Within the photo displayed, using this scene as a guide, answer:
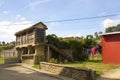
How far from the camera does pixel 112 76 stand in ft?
53.2

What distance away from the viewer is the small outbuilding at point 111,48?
2291 centimetres

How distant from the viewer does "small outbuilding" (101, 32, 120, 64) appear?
75.2 ft

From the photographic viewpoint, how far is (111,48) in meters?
23.6

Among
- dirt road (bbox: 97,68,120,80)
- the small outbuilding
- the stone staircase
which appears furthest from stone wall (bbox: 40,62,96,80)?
the stone staircase

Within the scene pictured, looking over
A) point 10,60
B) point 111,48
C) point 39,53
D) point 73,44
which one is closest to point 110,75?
point 111,48

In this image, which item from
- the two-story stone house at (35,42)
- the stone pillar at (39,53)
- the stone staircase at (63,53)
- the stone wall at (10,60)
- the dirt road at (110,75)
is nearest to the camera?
the dirt road at (110,75)

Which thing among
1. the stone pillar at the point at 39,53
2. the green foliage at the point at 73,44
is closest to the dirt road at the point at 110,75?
the stone pillar at the point at 39,53

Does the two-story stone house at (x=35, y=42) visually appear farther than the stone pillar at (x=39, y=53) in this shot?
Yes

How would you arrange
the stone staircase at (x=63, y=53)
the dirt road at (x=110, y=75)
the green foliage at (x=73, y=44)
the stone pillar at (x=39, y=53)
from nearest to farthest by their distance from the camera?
the dirt road at (x=110, y=75), the stone pillar at (x=39, y=53), the stone staircase at (x=63, y=53), the green foliage at (x=73, y=44)

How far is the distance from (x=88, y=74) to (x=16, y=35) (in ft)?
78.4

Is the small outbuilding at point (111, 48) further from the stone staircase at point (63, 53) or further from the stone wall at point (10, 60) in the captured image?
the stone wall at point (10, 60)

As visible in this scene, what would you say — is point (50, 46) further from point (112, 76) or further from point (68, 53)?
point (112, 76)

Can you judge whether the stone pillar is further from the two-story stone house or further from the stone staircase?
the stone staircase

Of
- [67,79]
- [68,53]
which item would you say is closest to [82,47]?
[68,53]
